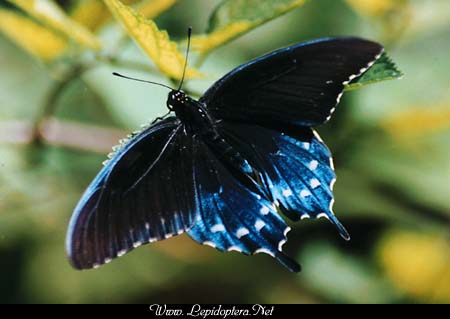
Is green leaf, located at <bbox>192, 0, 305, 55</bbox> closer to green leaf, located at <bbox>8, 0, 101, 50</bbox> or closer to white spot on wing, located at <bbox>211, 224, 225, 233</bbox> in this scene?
green leaf, located at <bbox>8, 0, 101, 50</bbox>

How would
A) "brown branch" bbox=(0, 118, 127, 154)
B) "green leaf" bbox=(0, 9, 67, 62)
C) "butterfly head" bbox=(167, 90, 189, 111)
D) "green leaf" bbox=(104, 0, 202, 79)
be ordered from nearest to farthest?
"green leaf" bbox=(104, 0, 202, 79)
"butterfly head" bbox=(167, 90, 189, 111)
"green leaf" bbox=(0, 9, 67, 62)
"brown branch" bbox=(0, 118, 127, 154)

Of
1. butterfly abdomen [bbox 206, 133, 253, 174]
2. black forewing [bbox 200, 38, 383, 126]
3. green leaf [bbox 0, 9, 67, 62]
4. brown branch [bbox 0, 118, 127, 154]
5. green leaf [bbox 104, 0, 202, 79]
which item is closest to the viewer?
green leaf [bbox 104, 0, 202, 79]

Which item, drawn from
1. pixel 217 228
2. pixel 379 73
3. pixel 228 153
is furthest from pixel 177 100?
pixel 379 73

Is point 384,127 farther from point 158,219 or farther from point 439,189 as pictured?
point 158,219

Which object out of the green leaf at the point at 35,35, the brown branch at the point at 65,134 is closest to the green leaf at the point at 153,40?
the green leaf at the point at 35,35

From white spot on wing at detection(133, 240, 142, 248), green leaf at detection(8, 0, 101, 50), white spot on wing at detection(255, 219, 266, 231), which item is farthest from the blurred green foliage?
white spot on wing at detection(133, 240, 142, 248)

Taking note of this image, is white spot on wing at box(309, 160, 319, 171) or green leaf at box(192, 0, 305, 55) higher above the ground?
green leaf at box(192, 0, 305, 55)

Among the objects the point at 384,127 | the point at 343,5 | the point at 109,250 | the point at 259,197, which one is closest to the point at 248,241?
the point at 259,197
